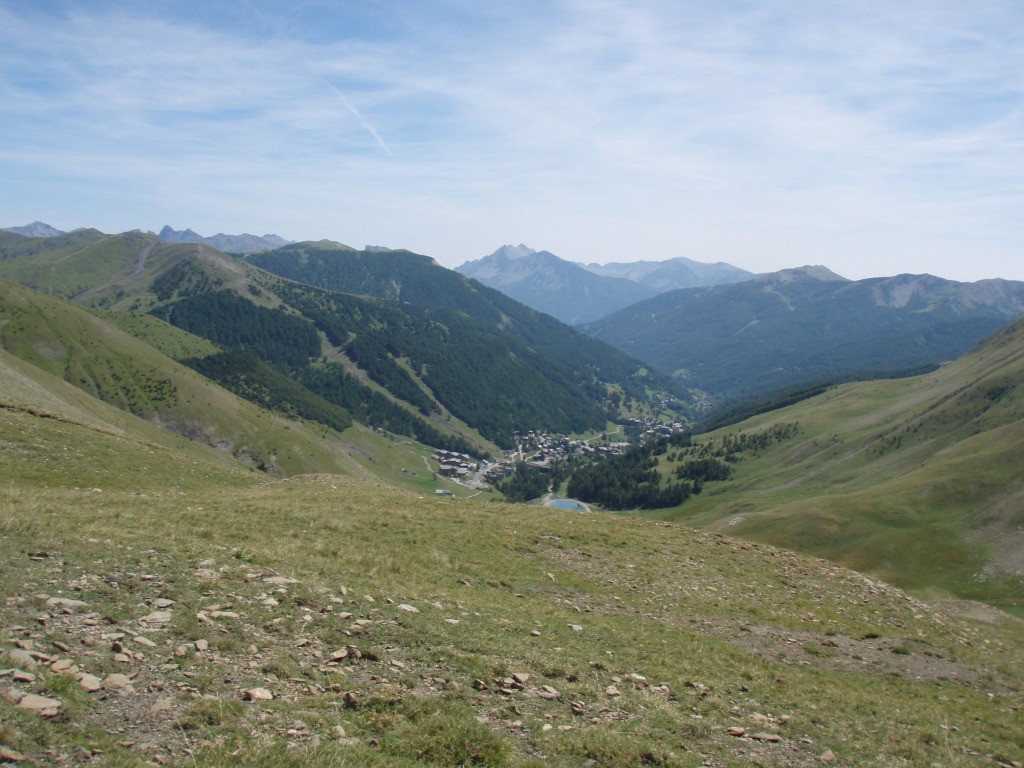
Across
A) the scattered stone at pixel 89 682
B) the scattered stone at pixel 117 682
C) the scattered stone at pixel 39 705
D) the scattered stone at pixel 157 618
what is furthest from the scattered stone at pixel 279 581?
the scattered stone at pixel 39 705

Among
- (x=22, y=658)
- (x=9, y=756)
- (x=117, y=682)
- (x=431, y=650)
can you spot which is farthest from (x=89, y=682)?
(x=431, y=650)

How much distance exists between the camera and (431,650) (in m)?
14.9

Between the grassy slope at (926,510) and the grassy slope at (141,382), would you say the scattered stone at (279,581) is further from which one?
the grassy slope at (141,382)

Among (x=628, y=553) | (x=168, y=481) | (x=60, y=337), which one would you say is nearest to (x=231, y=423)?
(x=60, y=337)

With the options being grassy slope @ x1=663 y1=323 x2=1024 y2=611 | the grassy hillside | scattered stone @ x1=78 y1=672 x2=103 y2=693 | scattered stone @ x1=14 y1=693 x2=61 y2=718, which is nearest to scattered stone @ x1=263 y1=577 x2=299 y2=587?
the grassy hillside

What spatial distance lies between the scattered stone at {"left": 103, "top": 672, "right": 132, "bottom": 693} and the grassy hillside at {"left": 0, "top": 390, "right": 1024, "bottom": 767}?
39 millimetres

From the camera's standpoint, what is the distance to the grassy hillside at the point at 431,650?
10.4 meters

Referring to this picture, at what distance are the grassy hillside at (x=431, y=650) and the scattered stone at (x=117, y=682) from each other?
0.13ft

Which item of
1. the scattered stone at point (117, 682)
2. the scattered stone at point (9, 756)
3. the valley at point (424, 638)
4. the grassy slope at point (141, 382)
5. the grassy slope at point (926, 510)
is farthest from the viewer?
the grassy slope at point (141, 382)

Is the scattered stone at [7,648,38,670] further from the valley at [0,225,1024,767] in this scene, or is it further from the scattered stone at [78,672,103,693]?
the scattered stone at [78,672,103,693]

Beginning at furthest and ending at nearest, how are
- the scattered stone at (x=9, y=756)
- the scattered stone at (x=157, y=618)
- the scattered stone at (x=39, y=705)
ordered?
1. the scattered stone at (x=157, y=618)
2. the scattered stone at (x=39, y=705)
3. the scattered stone at (x=9, y=756)

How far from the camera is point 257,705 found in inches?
433

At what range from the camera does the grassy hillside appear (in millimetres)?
10430

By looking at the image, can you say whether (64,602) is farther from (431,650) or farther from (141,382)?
(141,382)
